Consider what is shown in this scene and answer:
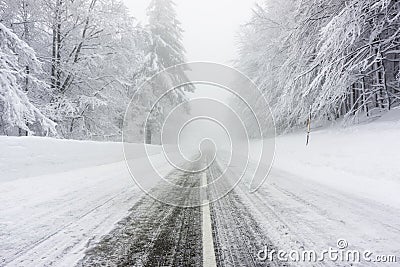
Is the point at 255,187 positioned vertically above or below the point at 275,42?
below

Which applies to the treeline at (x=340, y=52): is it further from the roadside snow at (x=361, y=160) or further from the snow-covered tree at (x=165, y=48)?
the snow-covered tree at (x=165, y=48)

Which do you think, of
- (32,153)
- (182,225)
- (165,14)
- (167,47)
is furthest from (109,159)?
(165,14)

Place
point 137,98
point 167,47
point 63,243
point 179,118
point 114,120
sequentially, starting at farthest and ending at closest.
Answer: point 167,47 → point 137,98 → point 114,120 → point 179,118 → point 63,243

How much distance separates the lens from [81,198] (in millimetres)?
5863

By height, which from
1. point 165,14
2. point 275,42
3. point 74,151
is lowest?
point 74,151

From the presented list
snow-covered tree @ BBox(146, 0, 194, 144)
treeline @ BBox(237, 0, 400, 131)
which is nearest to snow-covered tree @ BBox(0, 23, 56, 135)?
treeline @ BBox(237, 0, 400, 131)

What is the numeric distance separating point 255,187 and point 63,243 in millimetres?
5106

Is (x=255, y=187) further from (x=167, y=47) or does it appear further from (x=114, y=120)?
(x=167, y=47)
